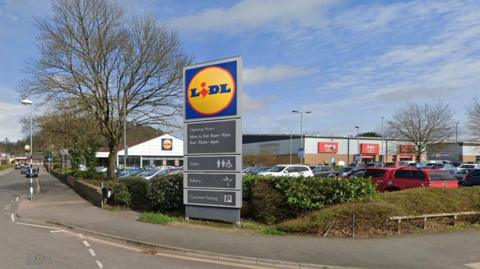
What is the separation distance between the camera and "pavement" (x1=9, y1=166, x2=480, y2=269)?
29.6ft

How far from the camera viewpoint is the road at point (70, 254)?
9008 millimetres

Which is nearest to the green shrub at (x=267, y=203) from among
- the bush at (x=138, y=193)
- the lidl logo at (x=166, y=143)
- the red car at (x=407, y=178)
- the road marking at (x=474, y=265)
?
the road marking at (x=474, y=265)

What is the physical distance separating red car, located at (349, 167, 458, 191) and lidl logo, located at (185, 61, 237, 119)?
8695mm

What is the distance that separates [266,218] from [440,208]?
5315 mm

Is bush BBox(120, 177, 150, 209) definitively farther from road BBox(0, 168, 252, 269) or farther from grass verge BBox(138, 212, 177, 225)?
road BBox(0, 168, 252, 269)

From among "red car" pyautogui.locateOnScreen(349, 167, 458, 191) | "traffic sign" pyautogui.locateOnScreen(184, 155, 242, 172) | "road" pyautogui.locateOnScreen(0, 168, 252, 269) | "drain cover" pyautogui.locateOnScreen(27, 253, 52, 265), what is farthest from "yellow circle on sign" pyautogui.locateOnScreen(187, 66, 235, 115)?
"red car" pyautogui.locateOnScreen(349, 167, 458, 191)

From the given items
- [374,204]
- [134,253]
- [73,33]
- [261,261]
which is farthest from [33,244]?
[73,33]

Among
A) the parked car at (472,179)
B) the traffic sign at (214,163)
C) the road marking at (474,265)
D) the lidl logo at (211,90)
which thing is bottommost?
the road marking at (474,265)

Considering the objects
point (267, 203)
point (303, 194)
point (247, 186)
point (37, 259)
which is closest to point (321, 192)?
point (303, 194)

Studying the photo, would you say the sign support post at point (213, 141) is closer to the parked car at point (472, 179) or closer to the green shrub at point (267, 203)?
the green shrub at point (267, 203)

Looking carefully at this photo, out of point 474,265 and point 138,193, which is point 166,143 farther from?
point 474,265

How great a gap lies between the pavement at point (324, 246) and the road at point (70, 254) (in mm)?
751

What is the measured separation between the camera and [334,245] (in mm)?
10547

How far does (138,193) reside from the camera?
61.7 ft
